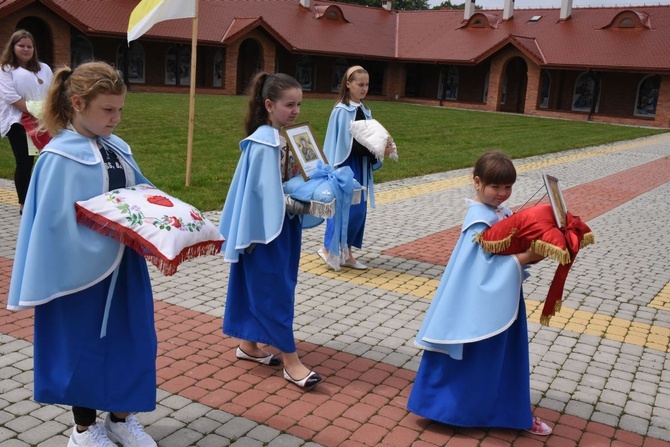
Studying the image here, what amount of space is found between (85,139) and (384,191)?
8889 millimetres

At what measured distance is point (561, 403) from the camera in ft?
14.0

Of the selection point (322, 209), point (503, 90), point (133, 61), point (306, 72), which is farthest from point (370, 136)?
point (503, 90)

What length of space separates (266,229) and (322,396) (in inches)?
40.8

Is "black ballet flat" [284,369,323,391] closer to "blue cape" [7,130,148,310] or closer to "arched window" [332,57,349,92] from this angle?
"blue cape" [7,130,148,310]

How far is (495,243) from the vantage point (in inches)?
135

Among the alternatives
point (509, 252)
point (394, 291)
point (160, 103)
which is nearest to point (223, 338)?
point (394, 291)

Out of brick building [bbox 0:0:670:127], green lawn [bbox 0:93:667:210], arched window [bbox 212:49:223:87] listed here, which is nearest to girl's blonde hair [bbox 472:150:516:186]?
green lawn [bbox 0:93:667:210]

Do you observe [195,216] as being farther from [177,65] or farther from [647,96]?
[647,96]

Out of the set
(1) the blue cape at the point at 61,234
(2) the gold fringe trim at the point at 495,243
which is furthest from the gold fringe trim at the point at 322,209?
(1) the blue cape at the point at 61,234

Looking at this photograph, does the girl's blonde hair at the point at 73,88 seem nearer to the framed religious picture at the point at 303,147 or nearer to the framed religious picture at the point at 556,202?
the framed religious picture at the point at 303,147

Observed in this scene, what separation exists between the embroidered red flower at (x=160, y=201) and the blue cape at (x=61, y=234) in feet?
0.69

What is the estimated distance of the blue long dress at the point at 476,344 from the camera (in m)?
3.52

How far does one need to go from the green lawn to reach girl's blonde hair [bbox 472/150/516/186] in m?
6.09

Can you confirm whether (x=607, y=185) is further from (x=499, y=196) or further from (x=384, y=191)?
(x=499, y=196)
